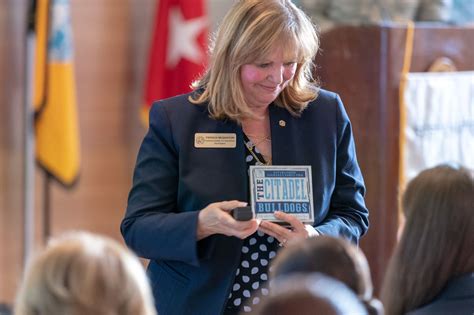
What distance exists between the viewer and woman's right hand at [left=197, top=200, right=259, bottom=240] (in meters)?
2.53

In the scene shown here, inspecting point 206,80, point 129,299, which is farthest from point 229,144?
point 129,299

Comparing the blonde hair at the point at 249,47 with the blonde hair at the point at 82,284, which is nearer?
the blonde hair at the point at 82,284

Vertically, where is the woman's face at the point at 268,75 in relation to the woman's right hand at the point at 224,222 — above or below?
above

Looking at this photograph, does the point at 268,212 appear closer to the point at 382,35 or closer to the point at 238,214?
the point at 238,214

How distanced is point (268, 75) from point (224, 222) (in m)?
0.46

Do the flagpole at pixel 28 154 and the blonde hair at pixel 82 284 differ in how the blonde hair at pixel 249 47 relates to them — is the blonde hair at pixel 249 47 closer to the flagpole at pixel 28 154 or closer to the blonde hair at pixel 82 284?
the blonde hair at pixel 82 284

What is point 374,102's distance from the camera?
475 cm

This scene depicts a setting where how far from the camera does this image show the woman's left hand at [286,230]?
262 centimetres

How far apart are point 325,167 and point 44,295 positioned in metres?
1.38

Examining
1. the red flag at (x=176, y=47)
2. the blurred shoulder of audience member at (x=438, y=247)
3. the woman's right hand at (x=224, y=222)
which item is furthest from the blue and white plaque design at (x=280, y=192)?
the red flag at (x=176, y=47)

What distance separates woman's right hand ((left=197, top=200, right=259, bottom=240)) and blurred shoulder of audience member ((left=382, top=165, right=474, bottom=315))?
45 cm

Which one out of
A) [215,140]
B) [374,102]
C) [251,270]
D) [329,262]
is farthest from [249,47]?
[374,102]

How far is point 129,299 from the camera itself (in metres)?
1.59

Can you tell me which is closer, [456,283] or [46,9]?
[456,283]
